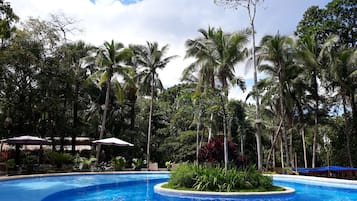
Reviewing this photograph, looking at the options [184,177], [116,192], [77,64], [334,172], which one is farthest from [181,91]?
[184,177]

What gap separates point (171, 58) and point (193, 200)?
16503 millimetres

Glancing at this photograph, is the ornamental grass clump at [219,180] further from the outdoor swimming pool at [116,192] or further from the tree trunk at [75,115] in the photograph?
the tree trunk at [75,115]

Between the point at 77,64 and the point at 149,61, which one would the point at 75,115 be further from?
the point at 149,61

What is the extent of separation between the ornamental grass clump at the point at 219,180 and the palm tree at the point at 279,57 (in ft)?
33.6

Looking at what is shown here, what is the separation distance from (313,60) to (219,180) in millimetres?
13363

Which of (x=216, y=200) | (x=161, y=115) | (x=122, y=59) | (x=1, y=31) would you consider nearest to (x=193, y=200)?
(x=216, y=200)

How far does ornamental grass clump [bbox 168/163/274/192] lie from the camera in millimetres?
10273

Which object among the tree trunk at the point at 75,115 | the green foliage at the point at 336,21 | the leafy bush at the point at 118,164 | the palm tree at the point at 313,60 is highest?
the green foliage at the point at 336,21

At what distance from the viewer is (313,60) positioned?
20312 mm

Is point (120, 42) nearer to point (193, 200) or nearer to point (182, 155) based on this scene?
point (182, 155)

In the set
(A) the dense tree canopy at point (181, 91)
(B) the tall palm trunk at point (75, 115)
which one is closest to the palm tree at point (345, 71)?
(A) the dense tree canopy at point (181, 91)

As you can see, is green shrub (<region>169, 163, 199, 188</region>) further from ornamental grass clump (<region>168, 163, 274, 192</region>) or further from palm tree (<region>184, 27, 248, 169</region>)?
palm tree (<region>184, 27, 248, 169</region>)

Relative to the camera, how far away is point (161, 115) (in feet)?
98.0

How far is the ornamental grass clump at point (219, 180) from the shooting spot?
10.3 m
